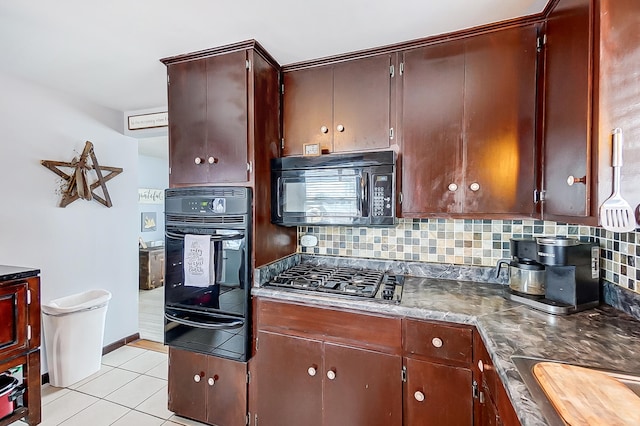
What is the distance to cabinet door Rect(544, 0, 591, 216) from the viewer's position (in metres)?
1.10

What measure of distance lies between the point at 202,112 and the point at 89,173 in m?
1.59

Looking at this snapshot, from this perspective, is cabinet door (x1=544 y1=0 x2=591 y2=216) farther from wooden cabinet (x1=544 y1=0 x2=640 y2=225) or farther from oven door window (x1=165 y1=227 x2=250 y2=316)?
oven door window (x1=165 y1=227 x2=250 y2=316)

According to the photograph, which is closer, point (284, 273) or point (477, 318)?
point (477, 318)

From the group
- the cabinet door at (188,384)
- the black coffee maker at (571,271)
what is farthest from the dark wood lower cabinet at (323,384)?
the black coffee maker at (571,271)

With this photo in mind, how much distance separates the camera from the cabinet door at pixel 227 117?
1.78m

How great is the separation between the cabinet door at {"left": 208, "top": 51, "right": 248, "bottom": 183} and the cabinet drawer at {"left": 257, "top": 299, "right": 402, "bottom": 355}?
2.68 feet

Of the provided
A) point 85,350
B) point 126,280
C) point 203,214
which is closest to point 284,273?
point 203,214

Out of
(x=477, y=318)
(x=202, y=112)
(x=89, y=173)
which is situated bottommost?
(x=477, y=318)

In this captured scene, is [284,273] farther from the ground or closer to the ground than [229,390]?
farther from the ground

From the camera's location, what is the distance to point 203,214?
1826 millimetres

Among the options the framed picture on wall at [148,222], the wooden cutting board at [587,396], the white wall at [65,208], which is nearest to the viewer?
the wooden cutting board at [587,396]

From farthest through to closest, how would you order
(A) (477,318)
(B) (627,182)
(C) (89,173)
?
(C) (89,173) < (A) (477,318) < (B) (627,182)

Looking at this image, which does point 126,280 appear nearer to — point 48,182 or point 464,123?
point 48,182

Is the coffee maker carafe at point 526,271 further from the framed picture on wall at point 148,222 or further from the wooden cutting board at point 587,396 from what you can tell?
the framed picture on wall at point 148,222
